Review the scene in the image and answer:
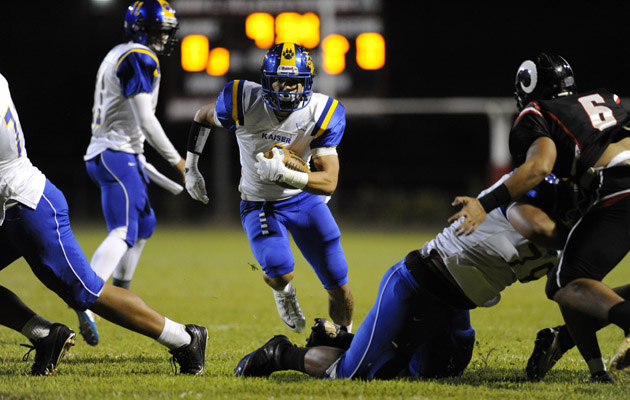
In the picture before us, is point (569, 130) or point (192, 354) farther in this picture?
point (192, 354)

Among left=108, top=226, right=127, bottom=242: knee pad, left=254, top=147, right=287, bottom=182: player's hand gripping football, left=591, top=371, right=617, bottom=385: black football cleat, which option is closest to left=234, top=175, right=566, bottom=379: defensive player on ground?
left=591, top=371, right=617, bottom=385: black football cleat

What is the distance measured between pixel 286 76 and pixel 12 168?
1355mm

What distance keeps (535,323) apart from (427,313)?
7.75ft

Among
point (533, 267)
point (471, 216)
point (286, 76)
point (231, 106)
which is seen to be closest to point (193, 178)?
point (231, 106)

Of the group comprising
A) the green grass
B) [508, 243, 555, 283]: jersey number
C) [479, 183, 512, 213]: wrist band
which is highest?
[479, 183, 512, 213]: wrist band

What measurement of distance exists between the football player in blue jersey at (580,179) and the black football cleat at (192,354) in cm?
131

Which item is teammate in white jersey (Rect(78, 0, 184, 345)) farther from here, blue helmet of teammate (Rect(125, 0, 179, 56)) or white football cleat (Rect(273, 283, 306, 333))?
white football cleat (Rect(273, 283, 306, 333))

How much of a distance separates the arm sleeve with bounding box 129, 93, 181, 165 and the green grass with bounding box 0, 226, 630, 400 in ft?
2.78

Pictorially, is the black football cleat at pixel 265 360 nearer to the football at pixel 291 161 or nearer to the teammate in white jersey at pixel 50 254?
the teammate in white jersey at pixel 50 254

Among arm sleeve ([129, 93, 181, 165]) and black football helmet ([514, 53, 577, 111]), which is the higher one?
black football helmet ([514, 53, 577, 111])

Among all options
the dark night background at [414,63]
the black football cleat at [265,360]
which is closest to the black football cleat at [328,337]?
the black football cleat at [265,360]

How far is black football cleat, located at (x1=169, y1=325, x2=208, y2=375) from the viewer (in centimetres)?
349

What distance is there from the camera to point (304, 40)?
1235 centimetres

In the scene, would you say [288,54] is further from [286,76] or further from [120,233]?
[120,233]
